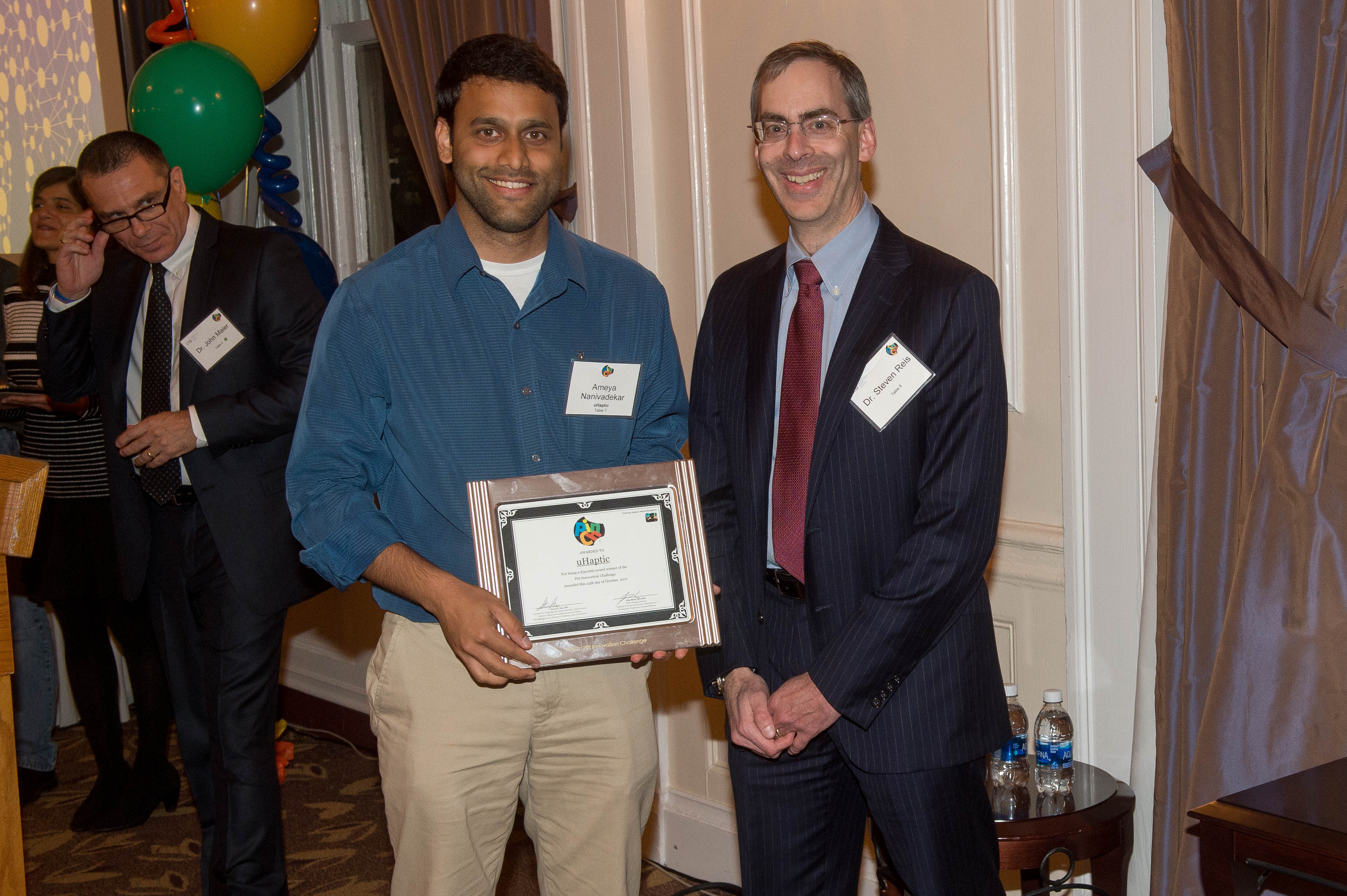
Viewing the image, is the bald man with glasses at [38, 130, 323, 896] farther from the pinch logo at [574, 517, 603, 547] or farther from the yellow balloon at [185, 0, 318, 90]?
the pinch logo at [574, 517, 603, 547]

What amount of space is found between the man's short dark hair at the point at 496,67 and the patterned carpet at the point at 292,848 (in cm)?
213

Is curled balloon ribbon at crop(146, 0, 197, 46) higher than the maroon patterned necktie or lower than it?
higher

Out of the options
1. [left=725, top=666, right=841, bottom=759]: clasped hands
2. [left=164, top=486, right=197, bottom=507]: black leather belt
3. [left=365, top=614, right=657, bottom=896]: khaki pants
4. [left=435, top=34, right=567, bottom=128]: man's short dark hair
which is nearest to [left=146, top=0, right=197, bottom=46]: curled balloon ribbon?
[left=164, top=486, right=197, bottom=507]: black leather belt

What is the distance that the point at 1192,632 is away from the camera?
83.5 inches

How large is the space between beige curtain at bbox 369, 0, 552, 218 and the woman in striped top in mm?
1140

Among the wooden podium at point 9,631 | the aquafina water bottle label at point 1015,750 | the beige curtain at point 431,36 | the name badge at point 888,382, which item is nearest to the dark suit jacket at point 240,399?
the beige curtain at point 431,36

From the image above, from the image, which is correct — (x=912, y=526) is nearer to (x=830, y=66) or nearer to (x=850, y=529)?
(x=850, y=529)

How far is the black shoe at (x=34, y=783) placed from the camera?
13.3 feet

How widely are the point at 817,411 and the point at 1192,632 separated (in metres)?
0.87

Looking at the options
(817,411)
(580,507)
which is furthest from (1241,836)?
(580,507)

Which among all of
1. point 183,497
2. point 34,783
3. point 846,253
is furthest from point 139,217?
point 34,783

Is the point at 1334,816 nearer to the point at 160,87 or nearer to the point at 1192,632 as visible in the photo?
the point at 1192,632

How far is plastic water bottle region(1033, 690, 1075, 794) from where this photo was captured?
2234 millimetres

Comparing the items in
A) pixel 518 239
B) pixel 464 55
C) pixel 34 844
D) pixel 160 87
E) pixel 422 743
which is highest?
pixel 160 87
